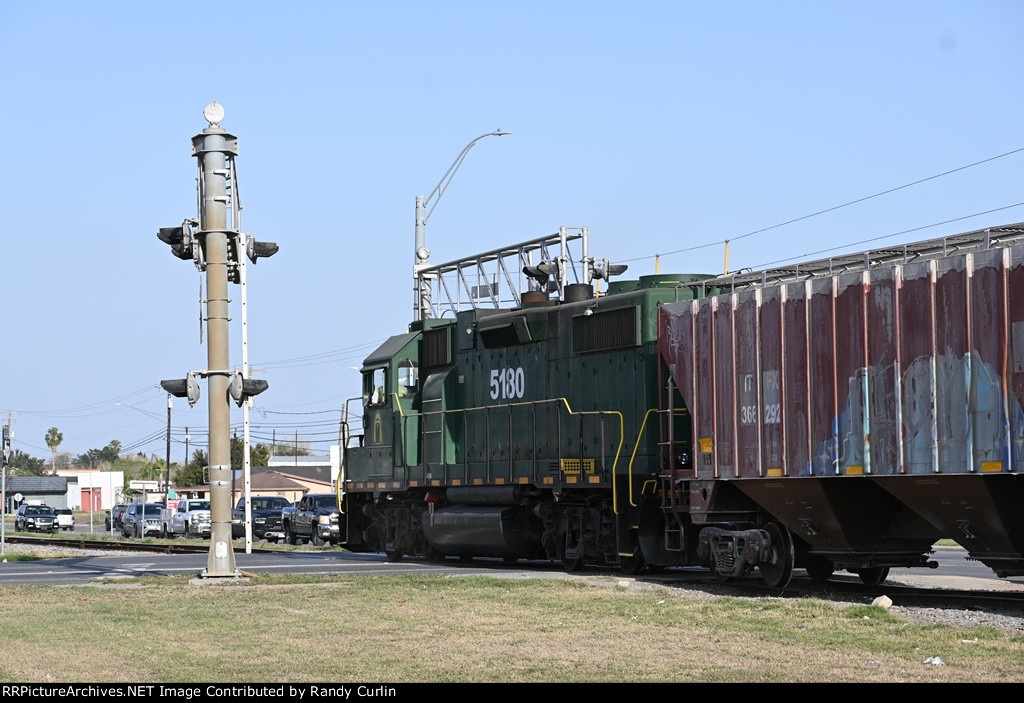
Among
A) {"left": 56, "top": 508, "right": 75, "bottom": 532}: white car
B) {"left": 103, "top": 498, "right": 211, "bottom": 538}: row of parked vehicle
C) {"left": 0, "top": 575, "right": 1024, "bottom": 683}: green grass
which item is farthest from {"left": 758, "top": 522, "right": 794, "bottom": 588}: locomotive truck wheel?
{"left": 56, "top": 508, "right": 75, "bottom": 532}: white car

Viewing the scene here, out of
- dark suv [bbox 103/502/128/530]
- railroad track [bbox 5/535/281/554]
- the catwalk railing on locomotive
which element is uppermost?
the catwalk railing on locomotive

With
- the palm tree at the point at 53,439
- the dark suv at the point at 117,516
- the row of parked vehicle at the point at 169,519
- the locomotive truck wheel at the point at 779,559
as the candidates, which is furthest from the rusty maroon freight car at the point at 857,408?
the palm tree at the point at 53,439

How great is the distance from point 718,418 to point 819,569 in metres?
3.18

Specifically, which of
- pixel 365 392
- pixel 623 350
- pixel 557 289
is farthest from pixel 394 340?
pixel 623 350

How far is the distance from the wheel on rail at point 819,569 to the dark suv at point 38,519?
58667mm

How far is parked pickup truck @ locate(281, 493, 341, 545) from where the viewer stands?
44.0 meters

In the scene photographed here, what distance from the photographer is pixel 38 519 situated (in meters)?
72.2

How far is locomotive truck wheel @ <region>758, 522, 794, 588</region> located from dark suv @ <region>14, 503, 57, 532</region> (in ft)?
196

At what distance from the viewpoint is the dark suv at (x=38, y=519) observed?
72.1 metres

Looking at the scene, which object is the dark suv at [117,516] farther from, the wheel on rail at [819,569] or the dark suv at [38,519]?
the wheel on rail at [819,569]

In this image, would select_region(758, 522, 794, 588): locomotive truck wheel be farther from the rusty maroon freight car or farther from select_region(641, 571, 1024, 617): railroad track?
select_region(641, 571, 1024, 617): railroad track

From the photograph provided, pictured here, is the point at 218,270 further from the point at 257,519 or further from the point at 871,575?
the point at 257,519

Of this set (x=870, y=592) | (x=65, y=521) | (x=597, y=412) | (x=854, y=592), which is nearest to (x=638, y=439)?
(x=597, y=412)

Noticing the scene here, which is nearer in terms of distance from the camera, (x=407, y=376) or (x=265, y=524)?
(x=407, y=376)
